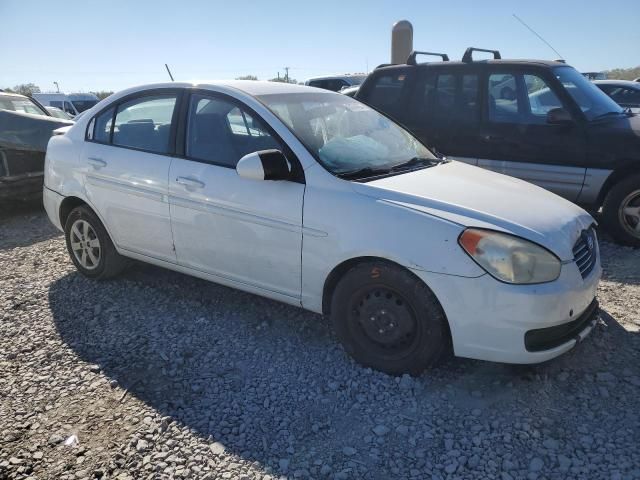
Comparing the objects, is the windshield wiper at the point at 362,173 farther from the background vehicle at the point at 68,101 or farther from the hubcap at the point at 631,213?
the background vehicle at the point at 68,101

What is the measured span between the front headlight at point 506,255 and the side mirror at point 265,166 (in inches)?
46.0

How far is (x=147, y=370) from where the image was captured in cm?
336

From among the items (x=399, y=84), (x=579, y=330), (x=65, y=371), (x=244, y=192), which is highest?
(x=399, y=84)

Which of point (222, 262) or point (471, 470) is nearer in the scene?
point (471, 470)

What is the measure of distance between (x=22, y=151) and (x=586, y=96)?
6975mm

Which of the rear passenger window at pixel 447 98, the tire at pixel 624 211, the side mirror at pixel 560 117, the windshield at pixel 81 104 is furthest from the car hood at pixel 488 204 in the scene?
the windshield at pixel 81 104

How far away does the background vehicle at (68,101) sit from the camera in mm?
23156

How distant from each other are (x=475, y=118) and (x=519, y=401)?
3.94m

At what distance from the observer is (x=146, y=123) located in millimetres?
4180

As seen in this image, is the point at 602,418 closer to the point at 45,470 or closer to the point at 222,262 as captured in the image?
the point at 222,262

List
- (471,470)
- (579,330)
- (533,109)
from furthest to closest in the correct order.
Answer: (533,109) < (579,330) < (471,470)

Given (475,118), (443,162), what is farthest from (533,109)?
(443,162)

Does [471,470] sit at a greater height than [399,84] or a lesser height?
lesser

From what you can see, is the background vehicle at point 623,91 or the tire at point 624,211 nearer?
the tire at point 624,211
